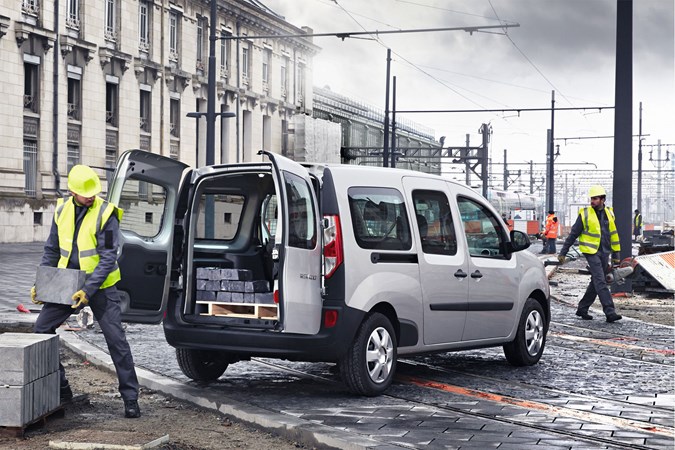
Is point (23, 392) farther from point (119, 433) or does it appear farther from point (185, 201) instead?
point (185, 201)

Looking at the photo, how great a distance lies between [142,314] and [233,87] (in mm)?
47661

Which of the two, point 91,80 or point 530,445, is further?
point 91,80

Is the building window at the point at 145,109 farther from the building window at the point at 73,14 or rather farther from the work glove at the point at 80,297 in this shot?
the work glove at the point at 80,297

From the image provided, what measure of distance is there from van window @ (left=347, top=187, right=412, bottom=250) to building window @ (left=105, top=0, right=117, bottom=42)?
37.5 m

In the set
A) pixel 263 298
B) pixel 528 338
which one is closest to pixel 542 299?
pixel 528 338

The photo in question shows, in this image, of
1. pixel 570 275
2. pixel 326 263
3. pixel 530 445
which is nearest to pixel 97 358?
pixel 326 263

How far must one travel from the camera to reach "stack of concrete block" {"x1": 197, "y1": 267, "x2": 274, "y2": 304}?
8.86 m

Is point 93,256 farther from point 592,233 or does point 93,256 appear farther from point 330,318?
point 592,233

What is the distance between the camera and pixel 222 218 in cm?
1018

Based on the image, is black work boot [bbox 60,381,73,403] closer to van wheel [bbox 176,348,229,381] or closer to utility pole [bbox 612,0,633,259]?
van wheel [bbox 176,348,229,381]

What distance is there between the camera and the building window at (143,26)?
47.5 metres

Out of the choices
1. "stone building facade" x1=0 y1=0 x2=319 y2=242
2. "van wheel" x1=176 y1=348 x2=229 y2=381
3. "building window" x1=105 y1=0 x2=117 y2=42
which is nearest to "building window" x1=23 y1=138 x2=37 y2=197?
"stone building facade" x1=0 y1=0 x2=319 y2=242

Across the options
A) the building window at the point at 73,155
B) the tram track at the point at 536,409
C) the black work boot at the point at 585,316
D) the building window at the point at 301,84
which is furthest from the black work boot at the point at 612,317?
the building window at the point at 301,84

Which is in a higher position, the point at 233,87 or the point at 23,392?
the point at 233,87
